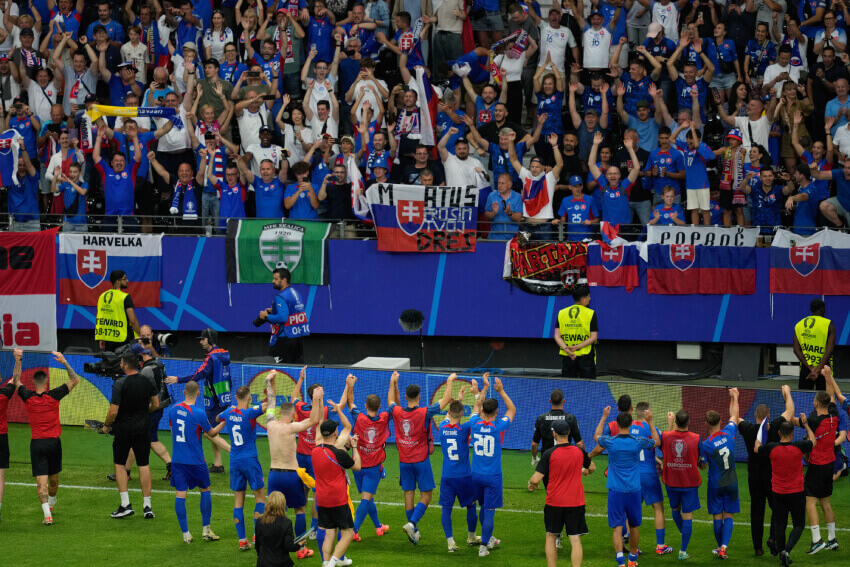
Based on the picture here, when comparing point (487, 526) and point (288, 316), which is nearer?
point (487, 526)

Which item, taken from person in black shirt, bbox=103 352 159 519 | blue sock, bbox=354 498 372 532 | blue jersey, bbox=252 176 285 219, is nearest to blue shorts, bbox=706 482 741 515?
blue sock, bbox=354 498 372 532

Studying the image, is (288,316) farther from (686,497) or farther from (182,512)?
(686,497)

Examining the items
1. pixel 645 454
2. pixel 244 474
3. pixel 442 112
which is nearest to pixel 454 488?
pixel 645 454

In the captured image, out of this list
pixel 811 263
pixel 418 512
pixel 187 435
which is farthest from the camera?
pixel 811 263

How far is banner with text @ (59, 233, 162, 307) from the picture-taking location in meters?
21.4

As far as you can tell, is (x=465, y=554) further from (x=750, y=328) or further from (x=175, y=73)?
(x=175, y=73)

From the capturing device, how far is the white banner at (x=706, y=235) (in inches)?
773

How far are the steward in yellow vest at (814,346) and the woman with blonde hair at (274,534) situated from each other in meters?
9.46

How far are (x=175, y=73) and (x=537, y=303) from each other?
9.12m

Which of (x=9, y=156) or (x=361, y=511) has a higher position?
(x=9, y=156)

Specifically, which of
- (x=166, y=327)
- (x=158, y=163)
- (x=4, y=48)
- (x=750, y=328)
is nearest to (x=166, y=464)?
(x=166, y=327)

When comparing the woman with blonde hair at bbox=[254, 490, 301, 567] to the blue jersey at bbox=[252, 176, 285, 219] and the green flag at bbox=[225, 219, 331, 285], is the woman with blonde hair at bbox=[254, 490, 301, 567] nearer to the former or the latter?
the green flag at bbox=[225, 219, 331, 285]

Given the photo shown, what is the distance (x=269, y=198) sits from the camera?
2125cm

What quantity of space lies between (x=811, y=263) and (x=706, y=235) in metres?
1.86
